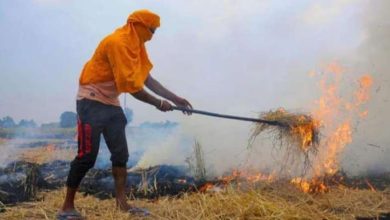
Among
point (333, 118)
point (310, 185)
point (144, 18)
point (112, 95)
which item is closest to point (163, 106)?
point (112, 95)

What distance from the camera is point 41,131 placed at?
15.2m

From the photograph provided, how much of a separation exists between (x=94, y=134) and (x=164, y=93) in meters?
1.10

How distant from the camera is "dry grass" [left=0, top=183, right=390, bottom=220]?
4879 millimetres

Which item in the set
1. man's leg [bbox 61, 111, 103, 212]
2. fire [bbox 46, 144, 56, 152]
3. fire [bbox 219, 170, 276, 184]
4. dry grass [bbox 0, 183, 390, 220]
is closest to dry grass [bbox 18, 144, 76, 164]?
fire [bbox 46, 144, 56, 152]

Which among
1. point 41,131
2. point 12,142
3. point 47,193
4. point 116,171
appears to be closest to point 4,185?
point 47,193

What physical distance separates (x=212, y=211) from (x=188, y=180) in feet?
7.20

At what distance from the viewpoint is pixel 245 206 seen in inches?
194

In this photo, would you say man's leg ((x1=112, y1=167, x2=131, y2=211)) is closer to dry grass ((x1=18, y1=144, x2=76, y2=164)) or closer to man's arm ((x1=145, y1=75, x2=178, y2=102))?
man's arm ((x1=145, y1=75, x2=178, y2=102))

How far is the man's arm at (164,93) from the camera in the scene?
573 cm

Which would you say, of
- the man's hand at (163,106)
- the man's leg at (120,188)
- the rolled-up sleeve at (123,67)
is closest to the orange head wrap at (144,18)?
the rolled-up sleeve at (123,67)

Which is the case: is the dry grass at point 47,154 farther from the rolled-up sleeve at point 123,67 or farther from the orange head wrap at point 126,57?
the rolled-up sleeve at point 123,67

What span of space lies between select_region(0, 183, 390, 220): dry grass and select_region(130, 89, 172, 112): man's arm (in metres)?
1.11

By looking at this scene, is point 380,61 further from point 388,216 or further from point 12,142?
point 12,142

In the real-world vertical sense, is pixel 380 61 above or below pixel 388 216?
above
